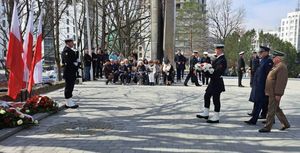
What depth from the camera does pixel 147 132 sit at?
8031 mm

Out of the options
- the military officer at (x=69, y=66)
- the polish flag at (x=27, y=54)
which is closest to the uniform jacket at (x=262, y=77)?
the military officer at (x=69, y=66)

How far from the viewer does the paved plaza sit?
6766mm

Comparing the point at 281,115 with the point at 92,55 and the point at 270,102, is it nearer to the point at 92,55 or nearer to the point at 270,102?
the point at 270,102

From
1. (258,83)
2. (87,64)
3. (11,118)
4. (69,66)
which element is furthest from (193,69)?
(11,118)

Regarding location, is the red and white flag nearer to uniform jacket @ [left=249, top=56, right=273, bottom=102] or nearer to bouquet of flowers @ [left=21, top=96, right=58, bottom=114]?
bouquet of flowers @ [left=21, top=96, right=58, bottom=114]

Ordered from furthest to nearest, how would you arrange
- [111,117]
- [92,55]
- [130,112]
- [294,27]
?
[294,27], [92,55], [130,112], [111,117]

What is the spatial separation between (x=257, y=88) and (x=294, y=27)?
13029 centimetres

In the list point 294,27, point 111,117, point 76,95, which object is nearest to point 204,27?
point 76,95

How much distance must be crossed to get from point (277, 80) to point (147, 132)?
3.15 metres

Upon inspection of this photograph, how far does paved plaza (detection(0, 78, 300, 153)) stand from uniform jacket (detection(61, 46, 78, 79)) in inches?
43.5

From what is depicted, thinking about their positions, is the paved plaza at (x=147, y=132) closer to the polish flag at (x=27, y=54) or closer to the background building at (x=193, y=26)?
the polish flag at (x=27, y=54)

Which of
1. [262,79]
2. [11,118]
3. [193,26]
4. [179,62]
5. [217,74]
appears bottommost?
[11,118]

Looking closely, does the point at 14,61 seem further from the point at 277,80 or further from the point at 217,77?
the point at 277,80

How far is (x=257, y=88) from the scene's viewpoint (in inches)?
358
